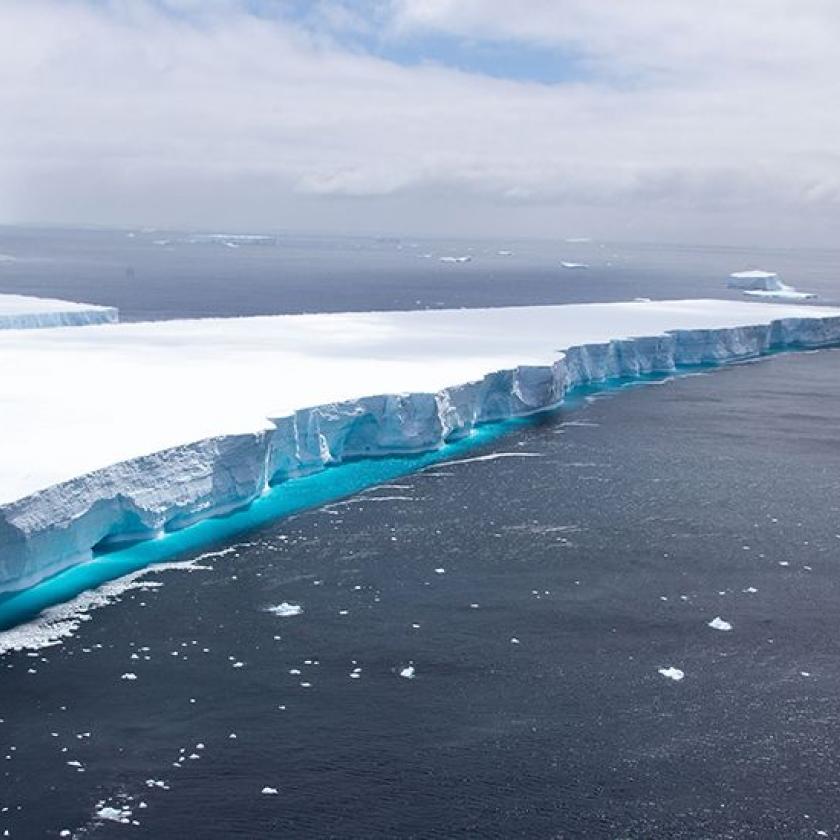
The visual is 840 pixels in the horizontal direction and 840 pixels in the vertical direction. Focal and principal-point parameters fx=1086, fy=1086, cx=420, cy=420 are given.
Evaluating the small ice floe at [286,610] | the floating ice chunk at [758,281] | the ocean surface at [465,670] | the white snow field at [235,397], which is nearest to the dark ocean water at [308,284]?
the floating ice chunk at [758,281]

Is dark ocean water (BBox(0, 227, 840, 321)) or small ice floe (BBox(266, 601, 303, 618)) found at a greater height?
dark ocean water (BBox(0, 227, 840, 321))

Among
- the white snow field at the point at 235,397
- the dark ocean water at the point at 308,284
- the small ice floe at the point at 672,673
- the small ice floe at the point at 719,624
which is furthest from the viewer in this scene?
the dark ocean water at the point at 308,284

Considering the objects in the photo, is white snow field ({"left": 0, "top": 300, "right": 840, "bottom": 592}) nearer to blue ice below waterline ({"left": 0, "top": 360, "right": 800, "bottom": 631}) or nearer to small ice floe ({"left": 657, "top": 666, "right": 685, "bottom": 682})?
blue ice below waterline ({"left": 0, "top": 360, "right": 800, "bottom": 631})

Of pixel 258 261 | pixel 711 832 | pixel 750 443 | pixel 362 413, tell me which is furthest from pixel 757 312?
pixel 258 261

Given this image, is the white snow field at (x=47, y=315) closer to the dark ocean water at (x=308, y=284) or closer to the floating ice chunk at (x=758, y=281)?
the dark ocean water at (x=308, y=284)

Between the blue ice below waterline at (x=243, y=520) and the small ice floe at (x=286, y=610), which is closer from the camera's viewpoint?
the small ice floe at (x=286, y=610)

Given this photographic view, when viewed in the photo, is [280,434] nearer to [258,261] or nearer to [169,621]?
[169,621]

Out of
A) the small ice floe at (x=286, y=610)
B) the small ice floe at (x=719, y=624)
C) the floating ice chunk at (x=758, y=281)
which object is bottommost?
the small ice floe at (x=719, y=624)

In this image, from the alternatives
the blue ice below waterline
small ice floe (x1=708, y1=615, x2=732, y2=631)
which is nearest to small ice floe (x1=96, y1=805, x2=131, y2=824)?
the blue ice below waterline
